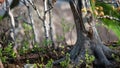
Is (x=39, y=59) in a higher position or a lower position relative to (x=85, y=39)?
lower

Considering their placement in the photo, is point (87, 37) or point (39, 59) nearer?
point (87, 37)

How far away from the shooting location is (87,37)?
6695 mm

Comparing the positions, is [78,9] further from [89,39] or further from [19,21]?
[19,21]

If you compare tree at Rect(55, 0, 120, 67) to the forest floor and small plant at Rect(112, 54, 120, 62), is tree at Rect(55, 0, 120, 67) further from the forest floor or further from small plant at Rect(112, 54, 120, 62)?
the forest floor

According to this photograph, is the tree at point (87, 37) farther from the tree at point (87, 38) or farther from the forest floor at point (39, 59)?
the forest floor at point (39, 59)

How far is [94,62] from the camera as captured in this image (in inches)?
259

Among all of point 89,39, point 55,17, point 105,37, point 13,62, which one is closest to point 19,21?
point 55,17

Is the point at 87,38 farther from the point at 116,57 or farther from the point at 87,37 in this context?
the point at 116,57

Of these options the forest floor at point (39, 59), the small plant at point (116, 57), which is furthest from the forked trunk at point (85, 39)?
the forest floor at point (39, 59)

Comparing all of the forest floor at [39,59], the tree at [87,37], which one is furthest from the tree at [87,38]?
the forest floor at [39,59]

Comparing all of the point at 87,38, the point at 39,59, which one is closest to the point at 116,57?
the point at 87,38

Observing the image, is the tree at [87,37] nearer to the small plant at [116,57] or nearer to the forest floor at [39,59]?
the small plant at [116,57]

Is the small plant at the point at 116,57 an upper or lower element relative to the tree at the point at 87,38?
lower

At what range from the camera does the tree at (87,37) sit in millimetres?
6551
